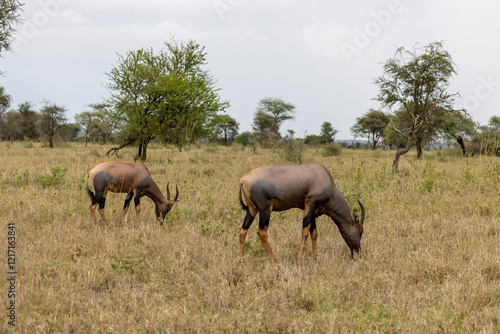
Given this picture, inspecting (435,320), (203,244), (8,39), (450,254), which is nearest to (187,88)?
(8,39)

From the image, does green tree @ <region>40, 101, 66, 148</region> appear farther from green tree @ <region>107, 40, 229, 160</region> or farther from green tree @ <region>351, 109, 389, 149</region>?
green tree @ <region>351, 109, 389, 149</region>

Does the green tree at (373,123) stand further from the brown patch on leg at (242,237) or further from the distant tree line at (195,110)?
the brown patch on leg at (242,237)

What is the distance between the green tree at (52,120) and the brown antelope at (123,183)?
30791 mm

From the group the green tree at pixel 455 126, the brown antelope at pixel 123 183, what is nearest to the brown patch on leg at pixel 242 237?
the brown antelope at pixel 123 183

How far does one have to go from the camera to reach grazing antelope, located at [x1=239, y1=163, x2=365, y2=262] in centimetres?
450

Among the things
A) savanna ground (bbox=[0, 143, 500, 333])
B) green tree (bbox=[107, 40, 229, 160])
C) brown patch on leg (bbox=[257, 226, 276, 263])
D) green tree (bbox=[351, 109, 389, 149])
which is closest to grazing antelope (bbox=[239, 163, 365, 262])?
brown patch on leg (bbox=[257, 226, 276, 263])

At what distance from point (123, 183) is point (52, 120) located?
32636 mm

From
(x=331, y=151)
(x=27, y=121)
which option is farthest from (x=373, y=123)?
(x=27, y=121)

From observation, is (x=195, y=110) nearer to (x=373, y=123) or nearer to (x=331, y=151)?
(x=331, y=151)

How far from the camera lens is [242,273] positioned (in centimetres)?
427

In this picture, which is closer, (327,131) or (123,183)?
(123,183)

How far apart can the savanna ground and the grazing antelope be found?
1.40 ft

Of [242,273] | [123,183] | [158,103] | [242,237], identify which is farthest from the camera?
[158,103]

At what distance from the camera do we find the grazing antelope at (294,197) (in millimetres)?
4500
